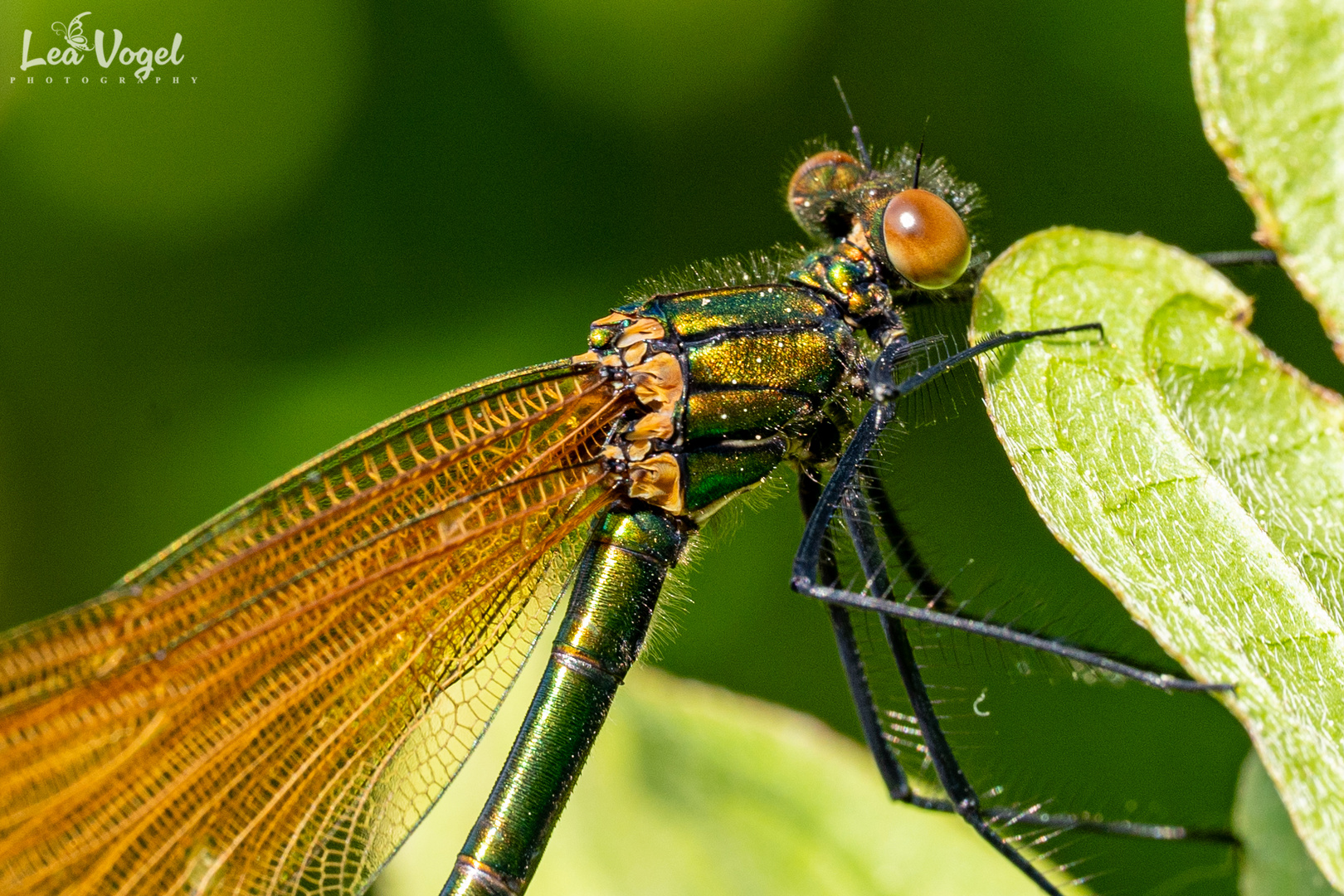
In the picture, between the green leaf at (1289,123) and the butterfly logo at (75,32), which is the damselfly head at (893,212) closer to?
the green leaf at (1289,123)

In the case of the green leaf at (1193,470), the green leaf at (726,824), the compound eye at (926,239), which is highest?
the compound eye at (926,239)

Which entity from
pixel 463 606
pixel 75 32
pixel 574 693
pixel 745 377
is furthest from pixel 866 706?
pixel 75 32

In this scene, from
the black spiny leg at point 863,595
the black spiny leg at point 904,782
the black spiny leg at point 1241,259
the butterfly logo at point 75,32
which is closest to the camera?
the black spiny leg at point 863,595

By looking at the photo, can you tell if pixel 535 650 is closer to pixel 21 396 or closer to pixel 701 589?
pixel 701 589

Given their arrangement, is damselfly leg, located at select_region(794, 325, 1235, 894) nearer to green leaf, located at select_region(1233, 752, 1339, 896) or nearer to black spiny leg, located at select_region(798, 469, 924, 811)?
black spiny leg, located at select_region(798, 469, 924, 811)

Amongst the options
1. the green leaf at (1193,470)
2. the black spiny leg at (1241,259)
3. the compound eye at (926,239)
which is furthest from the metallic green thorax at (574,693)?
the black spiny leg at (1241,259)

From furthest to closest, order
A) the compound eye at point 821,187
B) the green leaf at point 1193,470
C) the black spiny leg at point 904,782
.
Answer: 1. the compound eye at point 821,187
2. the black spiny leg at point 904,782
3. the green leaf at point 1193,470
